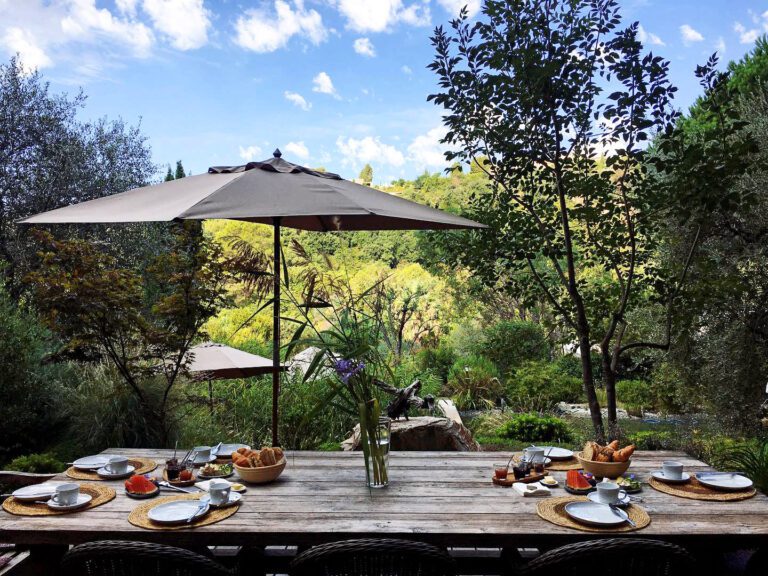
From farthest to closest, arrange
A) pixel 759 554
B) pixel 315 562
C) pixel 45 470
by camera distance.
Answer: pixel 45 470
pixel 759 554
pixel 315 562

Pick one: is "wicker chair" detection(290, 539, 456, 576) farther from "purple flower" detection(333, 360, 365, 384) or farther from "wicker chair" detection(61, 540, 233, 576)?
"purple flower" detection(333, 360, 365, 384)

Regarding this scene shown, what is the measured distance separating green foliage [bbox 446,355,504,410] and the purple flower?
6.76m

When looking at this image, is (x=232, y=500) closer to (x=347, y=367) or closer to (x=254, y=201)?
(x=347, y=367)

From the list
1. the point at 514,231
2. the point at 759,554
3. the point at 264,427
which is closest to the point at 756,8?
the point at 514,231

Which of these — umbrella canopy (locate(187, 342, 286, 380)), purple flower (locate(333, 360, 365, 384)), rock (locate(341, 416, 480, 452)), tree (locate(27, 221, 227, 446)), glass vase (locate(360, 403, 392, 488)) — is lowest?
rock (locate(341, 416, 480, 452))

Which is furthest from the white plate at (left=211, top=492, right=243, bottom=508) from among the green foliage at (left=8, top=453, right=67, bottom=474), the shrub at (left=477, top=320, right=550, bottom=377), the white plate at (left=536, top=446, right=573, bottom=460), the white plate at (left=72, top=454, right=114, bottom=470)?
the shrub at (left=477, top=320, right=550, bottom=377)

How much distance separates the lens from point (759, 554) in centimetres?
230

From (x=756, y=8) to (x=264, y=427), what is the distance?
9.32 meters

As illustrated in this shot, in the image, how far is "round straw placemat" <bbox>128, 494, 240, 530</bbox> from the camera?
2215mm

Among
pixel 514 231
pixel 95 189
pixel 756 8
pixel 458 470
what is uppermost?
pixel 756 8

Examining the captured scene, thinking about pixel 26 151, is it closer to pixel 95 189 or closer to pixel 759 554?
pixel 95 189

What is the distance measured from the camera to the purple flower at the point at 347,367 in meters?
2.50

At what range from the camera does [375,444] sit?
2.66m

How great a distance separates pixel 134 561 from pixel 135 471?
3.71ft
